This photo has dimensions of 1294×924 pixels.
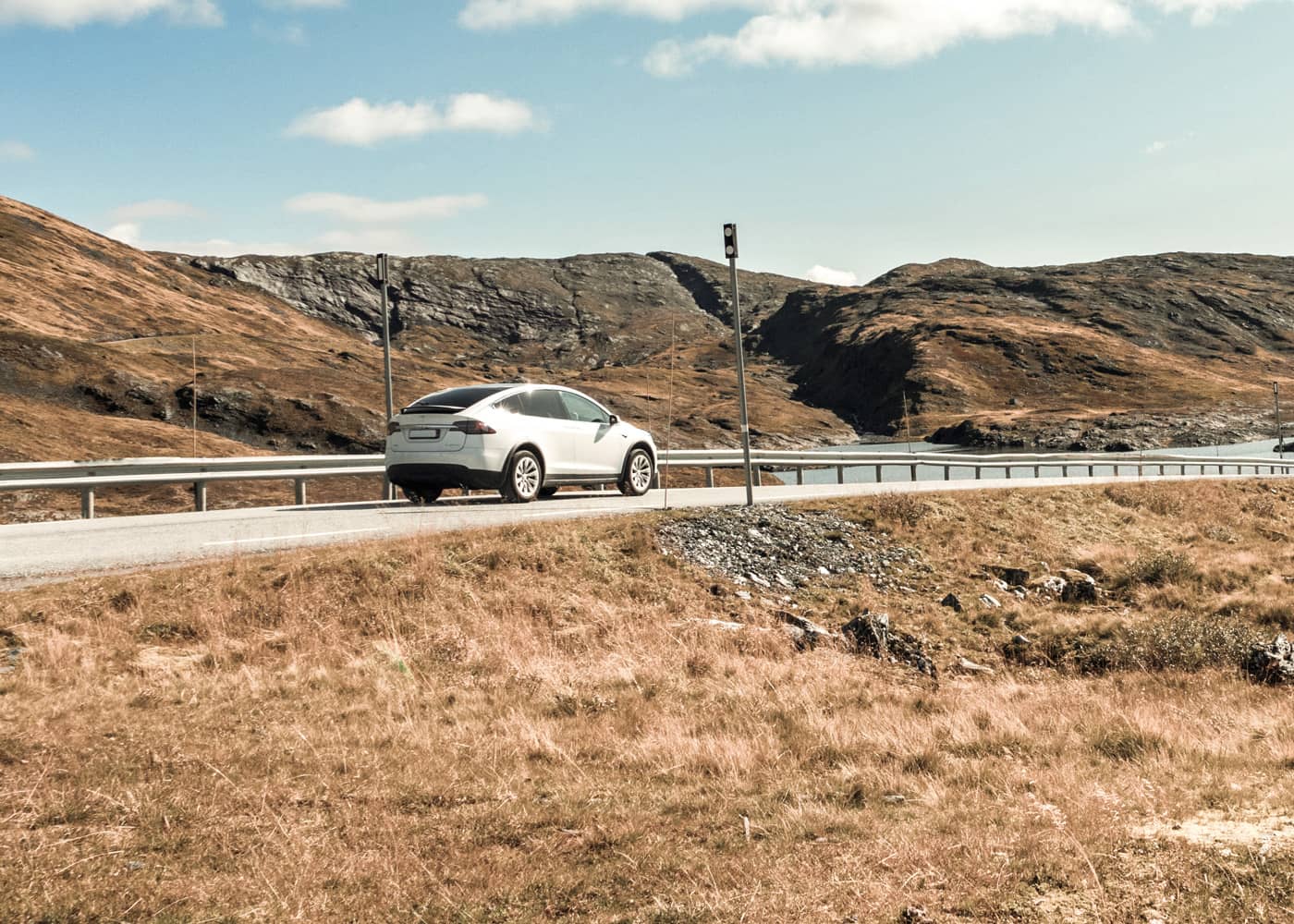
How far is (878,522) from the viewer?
16.7 metres

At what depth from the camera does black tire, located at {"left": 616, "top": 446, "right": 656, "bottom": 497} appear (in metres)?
17.3

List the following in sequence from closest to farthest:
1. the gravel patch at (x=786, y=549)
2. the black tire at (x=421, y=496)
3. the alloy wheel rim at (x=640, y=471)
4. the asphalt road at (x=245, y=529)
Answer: the asphalt road at (x=245, y=529) < the gravel patch at (x=786, y=549) < the black tire at (x=421, y=496) < the alloy wheel rim at (x=640, y=471)

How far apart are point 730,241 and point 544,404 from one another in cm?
379

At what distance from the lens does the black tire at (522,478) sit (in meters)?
14.7

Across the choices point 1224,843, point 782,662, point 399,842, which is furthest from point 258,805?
point 782,662

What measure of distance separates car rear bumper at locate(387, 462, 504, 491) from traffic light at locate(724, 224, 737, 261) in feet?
15.7

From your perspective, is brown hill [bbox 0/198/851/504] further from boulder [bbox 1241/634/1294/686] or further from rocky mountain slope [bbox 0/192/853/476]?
boulder [bbox 1241/634/1294/686]

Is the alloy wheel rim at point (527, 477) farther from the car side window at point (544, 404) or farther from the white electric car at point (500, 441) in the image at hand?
the car side window at point (544, 404)

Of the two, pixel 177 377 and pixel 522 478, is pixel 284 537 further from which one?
pixel 177 377

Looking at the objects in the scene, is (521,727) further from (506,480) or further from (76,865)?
(506,480)

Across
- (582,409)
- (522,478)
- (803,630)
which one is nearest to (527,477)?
(522,478)

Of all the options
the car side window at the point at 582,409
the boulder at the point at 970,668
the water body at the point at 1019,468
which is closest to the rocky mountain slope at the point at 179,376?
the car side window at the point at 582,409

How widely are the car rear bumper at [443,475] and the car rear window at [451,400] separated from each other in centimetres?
79

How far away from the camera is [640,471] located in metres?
17.7
